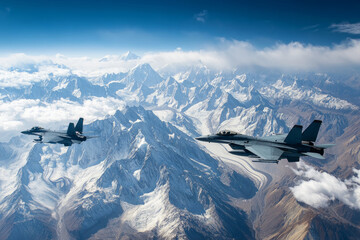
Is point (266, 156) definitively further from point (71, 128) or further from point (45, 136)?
point (45, 136)

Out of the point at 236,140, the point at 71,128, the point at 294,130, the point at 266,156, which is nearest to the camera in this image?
the point at 266,156

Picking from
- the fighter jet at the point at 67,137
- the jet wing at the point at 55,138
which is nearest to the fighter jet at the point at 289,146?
the fighter jet at the point at 67,137

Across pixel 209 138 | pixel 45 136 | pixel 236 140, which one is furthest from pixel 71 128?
pixel 236 140

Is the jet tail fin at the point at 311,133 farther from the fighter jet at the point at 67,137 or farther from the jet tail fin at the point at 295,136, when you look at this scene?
the fighter jet at the point at 67,137

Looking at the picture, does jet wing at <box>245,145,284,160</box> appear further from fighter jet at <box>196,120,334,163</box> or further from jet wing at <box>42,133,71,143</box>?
jet wing at <box>42,133,71,143</box>

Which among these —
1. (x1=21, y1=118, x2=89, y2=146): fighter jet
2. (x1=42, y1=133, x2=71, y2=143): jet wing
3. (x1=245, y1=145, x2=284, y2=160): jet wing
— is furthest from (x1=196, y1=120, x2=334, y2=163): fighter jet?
(x1=42, y1=133, x2=71, y2=143): jet wing

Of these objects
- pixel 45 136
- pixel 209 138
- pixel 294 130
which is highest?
pixel 294 130

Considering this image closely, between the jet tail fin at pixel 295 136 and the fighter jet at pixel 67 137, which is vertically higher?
the jet tail fin at pixel 295 136

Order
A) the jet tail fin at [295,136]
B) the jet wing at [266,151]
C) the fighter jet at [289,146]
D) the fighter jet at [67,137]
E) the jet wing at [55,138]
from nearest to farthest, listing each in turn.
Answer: the jet wing at [266,151] → the fighter jet at [289,146] → the jet tail fin at [295,136] → the jet wing at [55,138] → the fighter jet at [67,137]

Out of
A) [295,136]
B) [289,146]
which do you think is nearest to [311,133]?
[295,136]
